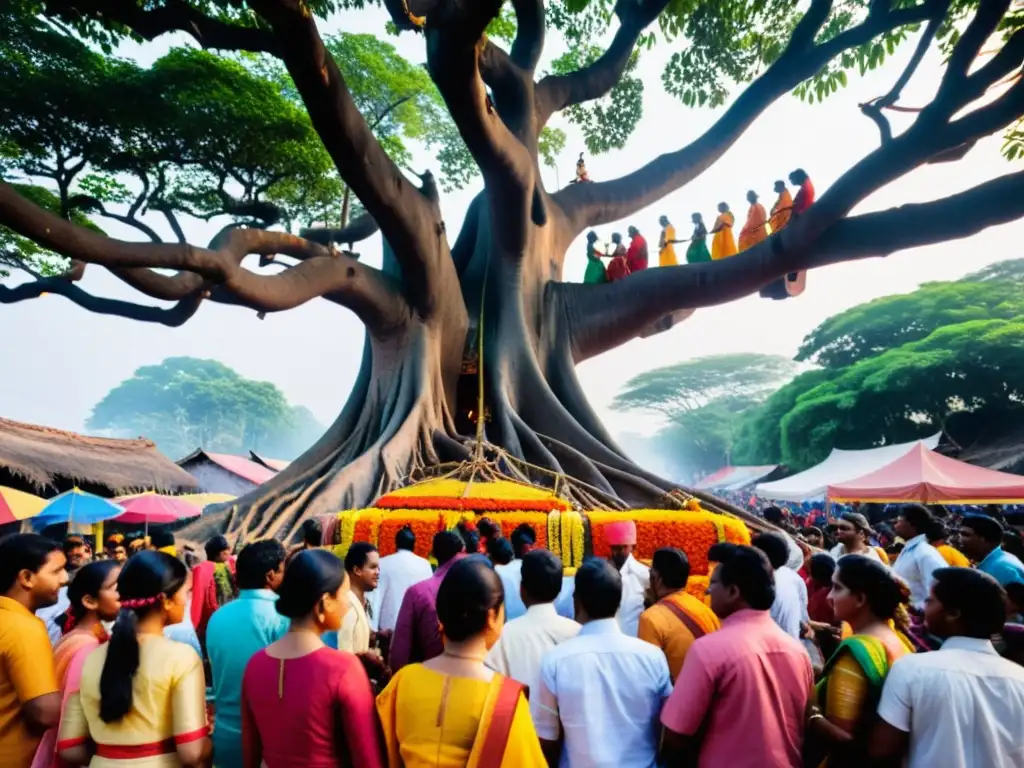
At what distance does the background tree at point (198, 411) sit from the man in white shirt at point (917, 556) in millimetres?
78084

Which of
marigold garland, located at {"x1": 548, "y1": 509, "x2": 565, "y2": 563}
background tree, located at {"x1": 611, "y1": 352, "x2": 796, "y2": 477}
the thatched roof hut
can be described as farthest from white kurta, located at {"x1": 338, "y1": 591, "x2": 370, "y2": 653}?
background tree, located at {"x1": 611, "y1": 352, "x2": 796, "y2": 477}

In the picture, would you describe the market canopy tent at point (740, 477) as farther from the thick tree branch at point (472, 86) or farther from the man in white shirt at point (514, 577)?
the man in white shirt at point (514, 577)

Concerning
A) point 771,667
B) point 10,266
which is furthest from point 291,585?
Result: point 10,266

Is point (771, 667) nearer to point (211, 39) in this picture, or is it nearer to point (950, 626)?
point (950, 626)

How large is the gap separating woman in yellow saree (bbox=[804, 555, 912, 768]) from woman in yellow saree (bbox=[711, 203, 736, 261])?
1194 centimetres

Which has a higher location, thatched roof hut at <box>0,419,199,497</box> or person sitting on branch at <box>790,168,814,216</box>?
person sitting on branch at <box>790,168,814,216</box>

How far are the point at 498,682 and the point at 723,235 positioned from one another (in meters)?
13.1

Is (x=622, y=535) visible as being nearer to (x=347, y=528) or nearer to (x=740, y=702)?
(x=740, y=702)

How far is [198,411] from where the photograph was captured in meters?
79.8

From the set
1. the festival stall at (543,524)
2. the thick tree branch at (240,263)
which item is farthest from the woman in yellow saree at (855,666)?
the thick tree branch at (240,263)

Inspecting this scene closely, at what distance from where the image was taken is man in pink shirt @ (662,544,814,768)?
247 cm

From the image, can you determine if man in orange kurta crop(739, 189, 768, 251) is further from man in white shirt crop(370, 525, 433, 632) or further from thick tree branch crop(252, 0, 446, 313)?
man in white shirt crop(370, 525, 433, 632)

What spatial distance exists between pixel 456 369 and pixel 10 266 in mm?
9209

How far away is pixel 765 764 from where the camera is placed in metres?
2.46
